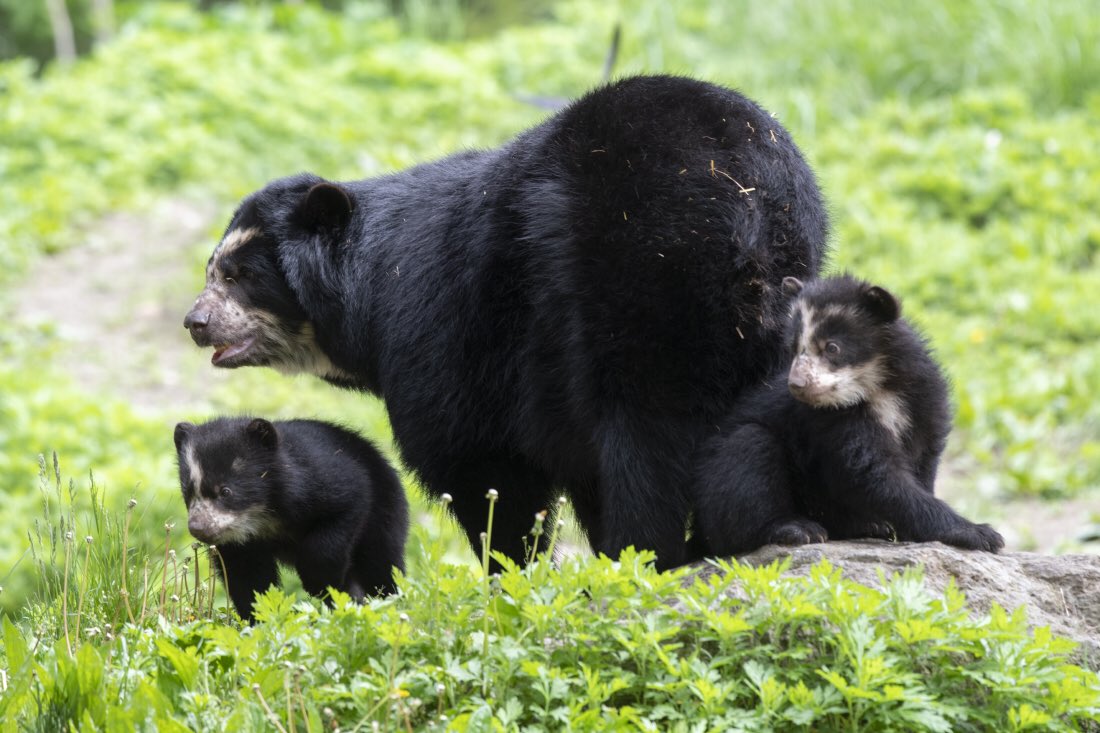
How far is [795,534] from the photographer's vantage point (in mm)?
4453

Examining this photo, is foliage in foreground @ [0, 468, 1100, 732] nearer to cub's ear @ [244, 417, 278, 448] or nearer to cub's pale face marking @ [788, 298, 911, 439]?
cub's pale face marking @ [788, 298, 911, 439]

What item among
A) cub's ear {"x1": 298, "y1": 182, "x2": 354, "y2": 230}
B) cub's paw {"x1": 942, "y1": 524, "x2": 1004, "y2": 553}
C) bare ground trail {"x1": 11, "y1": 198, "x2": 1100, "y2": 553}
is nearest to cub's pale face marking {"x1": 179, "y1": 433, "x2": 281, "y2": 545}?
cub's ear {"x1": 298, "y1": 182, "x2": 354, "y2": 230}

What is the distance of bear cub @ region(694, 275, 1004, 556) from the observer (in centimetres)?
440

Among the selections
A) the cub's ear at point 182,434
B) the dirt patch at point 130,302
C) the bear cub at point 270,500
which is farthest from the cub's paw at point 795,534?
the dirt patch at point 130,302

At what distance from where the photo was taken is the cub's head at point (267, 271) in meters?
5.63

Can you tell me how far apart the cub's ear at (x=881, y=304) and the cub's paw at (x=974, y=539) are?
0.72 metres

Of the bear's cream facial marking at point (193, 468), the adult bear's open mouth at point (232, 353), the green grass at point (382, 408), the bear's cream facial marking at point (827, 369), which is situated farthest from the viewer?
the adult bear's open mouth at point (232, 353)

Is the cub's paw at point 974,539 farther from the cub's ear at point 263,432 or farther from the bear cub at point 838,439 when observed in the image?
the cub's ear at point 263,432

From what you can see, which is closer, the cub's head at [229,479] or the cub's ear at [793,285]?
the cub's ear at [793,285]

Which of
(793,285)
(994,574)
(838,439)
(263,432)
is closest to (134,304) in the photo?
(263,432)

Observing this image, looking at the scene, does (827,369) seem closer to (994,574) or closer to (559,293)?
(994,574)

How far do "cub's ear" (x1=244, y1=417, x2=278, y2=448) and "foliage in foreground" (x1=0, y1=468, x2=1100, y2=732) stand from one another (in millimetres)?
1596

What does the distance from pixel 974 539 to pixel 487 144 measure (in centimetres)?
1046

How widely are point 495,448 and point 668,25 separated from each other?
11914 mm
